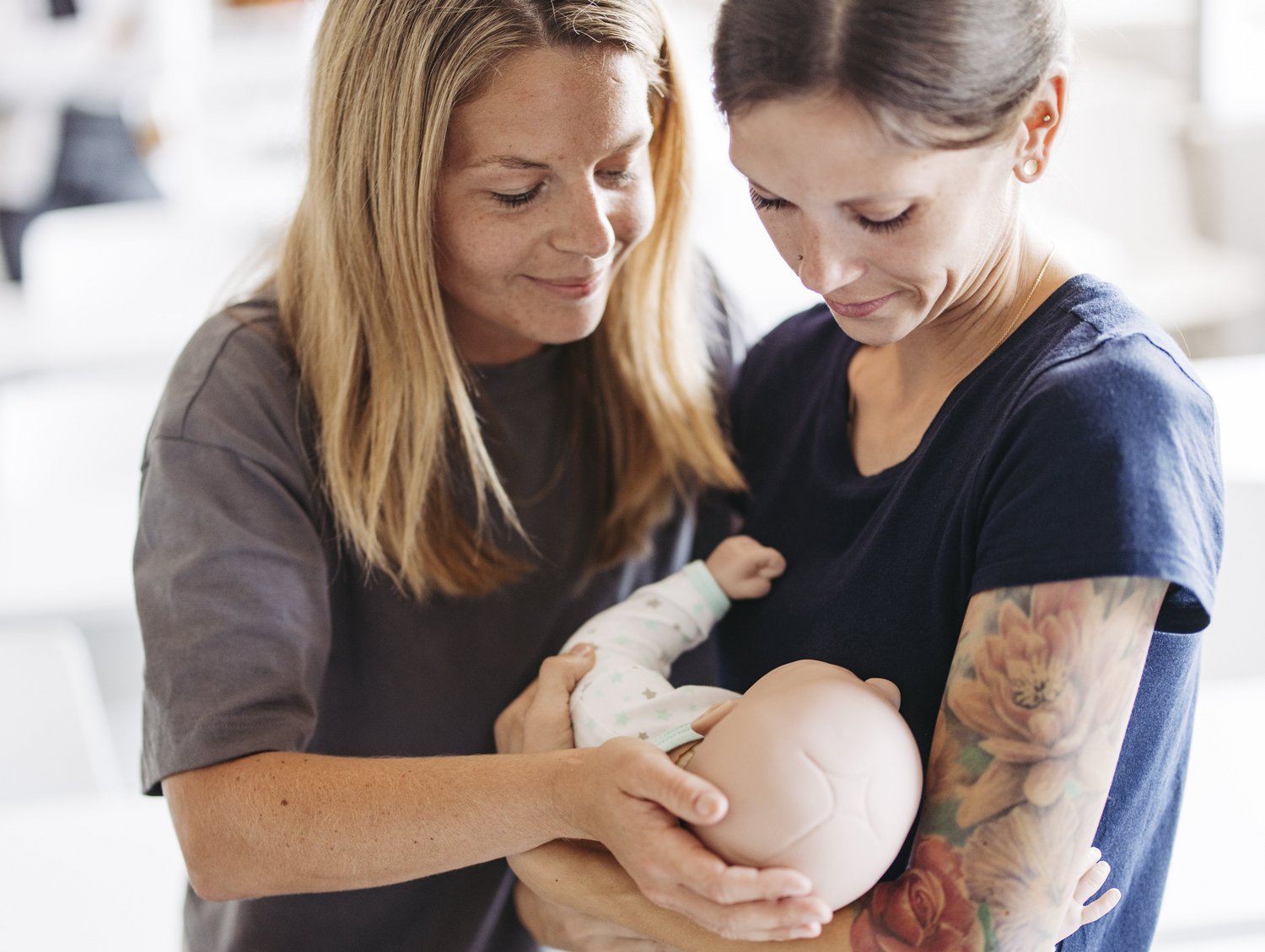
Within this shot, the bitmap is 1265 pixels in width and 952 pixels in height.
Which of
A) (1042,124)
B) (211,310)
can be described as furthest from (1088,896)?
(211,310)

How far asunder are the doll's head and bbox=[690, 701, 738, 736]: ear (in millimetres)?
73

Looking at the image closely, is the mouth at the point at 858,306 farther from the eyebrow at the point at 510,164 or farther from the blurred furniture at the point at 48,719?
the blurred furniture at the point at 48,719

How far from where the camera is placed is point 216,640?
4.23 ft

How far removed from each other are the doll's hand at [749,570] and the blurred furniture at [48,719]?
1071mm

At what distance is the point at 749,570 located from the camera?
1504 millimetres

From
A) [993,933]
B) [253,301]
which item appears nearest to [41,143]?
[253,301]

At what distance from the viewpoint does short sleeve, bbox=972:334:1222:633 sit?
3.30ft

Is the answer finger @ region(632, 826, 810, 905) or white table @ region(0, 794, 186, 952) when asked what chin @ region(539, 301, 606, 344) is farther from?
white table @ region(0, 794, 186, 952)

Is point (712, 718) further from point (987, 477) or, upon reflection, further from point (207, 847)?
point (207, 847)

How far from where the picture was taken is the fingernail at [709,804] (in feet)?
3.69

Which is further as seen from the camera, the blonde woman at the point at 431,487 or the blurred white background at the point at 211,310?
the blurred white background at the point at 211,310

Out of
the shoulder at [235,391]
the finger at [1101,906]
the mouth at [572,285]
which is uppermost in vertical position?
the mouth at [572,285]

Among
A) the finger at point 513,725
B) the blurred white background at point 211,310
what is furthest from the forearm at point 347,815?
the blurred white background at point 211,310

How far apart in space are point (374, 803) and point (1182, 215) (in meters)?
4.63
